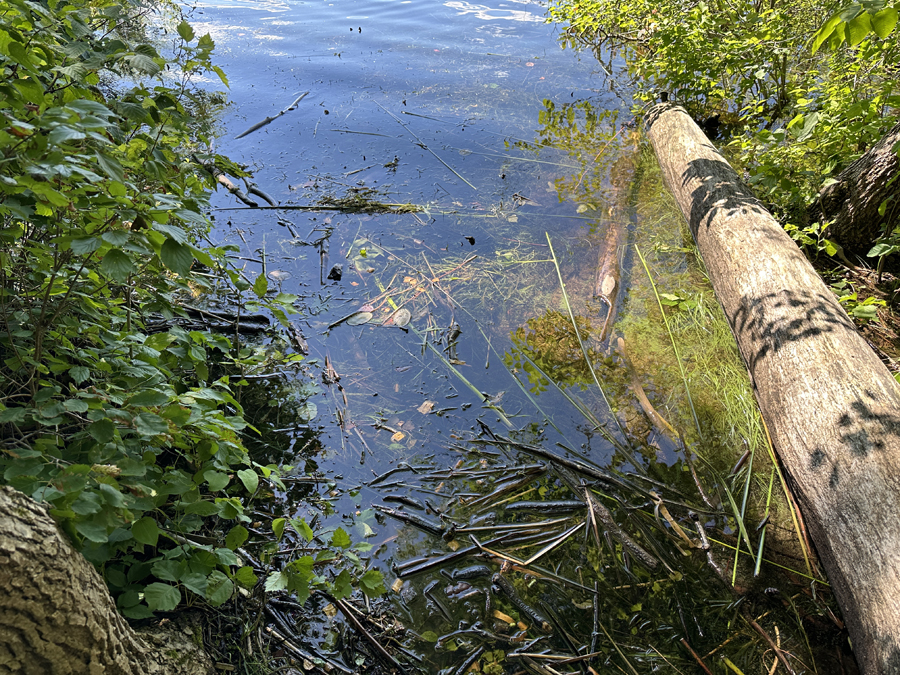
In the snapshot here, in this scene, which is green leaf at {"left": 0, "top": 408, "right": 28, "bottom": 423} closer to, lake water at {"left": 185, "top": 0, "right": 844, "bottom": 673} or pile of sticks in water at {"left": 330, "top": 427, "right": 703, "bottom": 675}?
lake water at {"left": 185, "top": 0, "right": 844, "bottom": 673}

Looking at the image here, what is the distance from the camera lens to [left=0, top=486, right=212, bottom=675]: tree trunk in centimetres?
102

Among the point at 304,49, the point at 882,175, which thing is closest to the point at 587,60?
the point at 304,49

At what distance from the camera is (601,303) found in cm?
369

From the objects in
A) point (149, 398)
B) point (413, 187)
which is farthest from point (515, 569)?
point (413, 187)

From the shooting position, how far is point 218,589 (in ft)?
4.83

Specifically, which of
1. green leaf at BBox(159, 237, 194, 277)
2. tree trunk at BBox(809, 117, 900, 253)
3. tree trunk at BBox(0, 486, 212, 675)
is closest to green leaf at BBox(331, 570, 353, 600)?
tree trunk at BBox(0, 486, 212, 675)

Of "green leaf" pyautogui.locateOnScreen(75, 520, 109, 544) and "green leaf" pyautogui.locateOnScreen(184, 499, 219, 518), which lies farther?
"green leaf" pyautogui.locateOnScreen(184, 499, 219, 518)

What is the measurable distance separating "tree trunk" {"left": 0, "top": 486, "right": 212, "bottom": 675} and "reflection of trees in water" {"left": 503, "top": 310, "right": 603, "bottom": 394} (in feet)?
7.40

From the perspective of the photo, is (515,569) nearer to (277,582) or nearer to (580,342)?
(277,582)

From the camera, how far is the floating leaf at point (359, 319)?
3436 millimetres

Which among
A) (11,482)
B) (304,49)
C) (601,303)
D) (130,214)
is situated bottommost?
(601,303)

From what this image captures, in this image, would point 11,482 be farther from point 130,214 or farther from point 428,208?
point 428,208

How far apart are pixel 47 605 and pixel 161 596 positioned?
0.35 metres

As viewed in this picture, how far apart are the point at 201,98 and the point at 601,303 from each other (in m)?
4.99
